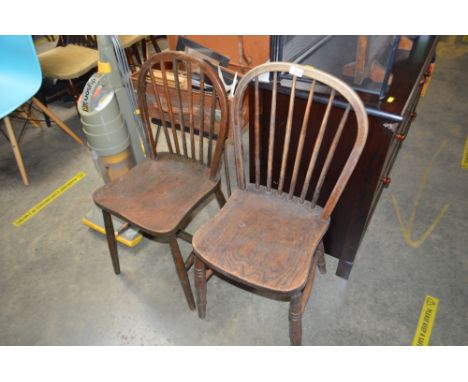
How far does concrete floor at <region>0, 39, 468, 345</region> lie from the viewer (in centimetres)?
137

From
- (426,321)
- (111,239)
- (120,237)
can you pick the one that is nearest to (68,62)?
(120,237)

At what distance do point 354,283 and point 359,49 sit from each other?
1.00 m

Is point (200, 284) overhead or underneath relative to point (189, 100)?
underneath

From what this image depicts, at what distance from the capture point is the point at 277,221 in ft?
3.87

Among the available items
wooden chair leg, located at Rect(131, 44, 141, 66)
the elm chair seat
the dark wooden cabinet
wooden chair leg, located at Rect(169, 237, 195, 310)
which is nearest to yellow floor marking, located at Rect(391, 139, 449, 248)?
the dark wooden cabinet

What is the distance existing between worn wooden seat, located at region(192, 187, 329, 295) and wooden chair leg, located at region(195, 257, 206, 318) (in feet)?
0.42

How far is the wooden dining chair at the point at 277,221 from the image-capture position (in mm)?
986

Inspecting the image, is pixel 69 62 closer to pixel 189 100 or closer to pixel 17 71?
pixel 17 71

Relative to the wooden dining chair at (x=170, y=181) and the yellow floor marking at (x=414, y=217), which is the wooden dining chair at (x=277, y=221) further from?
the yellow floor marking at (x=414, y=217)

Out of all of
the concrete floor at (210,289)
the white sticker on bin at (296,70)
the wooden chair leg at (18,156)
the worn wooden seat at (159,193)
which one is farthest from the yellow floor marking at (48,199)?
the white sticker on bin at (296,70)

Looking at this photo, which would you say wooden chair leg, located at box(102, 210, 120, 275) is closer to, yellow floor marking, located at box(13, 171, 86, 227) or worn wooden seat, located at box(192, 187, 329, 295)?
worn wooden seat, located at box(192, 187, 329, 295)

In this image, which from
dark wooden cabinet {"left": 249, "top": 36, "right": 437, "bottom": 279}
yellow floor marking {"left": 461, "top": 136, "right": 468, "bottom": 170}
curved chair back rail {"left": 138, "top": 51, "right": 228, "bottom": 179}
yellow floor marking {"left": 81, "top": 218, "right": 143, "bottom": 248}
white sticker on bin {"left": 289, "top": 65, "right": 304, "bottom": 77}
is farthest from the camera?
yellow floor marking {"left": 461, "top": 136, "right": 468, "bottom": 170}

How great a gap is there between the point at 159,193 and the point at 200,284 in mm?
389

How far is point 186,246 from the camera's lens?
1703 mm
